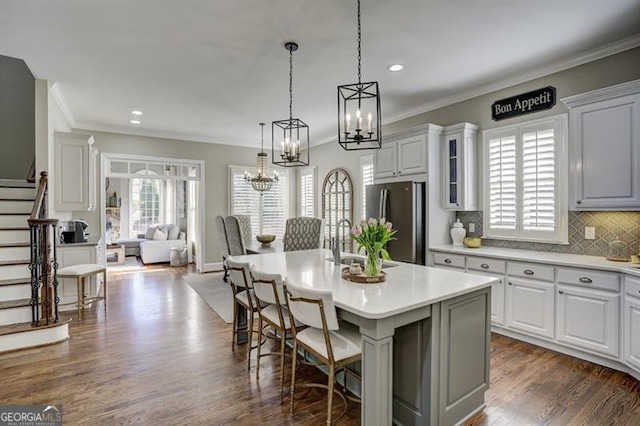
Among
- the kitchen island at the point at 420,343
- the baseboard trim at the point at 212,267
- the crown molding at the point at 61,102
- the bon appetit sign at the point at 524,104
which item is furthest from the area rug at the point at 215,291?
the bon appetit sign at the point at 524,104

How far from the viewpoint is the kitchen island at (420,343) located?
5.65 ft

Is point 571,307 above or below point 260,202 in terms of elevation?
below

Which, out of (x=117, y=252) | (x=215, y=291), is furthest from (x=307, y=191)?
(x=117, y=252)

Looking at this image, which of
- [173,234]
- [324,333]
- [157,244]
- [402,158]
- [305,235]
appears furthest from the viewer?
[173,234]

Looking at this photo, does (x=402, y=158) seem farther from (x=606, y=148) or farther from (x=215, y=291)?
(x=215, y=291)

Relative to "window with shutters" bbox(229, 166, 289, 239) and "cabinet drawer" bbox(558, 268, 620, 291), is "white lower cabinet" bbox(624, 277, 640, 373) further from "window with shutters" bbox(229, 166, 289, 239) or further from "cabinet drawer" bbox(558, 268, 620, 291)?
"window with shutters" bbox(229, 166, 289, 239)

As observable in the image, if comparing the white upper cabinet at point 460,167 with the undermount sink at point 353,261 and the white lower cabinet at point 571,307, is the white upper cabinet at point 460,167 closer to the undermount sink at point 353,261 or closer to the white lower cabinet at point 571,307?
the white lower cabinet at point 571,307

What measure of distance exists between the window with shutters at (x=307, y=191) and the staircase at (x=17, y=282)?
16.1 feet

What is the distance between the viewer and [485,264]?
366 cm

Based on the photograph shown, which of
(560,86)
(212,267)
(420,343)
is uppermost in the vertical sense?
(560,86)

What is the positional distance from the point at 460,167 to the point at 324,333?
3188mm

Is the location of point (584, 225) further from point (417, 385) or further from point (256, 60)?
point (256, 60)

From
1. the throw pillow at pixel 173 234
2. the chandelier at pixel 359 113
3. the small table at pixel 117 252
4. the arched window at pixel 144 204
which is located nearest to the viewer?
the chandelier at pixel 359 113

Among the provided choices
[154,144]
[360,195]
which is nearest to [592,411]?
[360,195]
